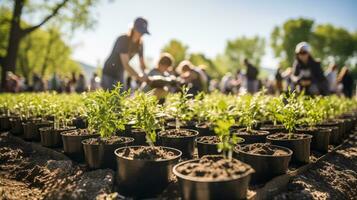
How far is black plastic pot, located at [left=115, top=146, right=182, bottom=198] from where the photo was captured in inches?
117

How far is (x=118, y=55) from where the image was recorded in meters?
5.77

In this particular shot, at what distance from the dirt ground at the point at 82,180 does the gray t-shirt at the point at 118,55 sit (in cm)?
192

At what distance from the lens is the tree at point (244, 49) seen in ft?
273

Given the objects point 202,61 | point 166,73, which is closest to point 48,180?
point 166,73

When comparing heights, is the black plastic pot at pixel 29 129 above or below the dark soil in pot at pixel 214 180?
above

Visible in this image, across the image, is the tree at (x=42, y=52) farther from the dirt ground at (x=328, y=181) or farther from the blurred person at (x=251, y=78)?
the dirt ground at (x=328, y=181)

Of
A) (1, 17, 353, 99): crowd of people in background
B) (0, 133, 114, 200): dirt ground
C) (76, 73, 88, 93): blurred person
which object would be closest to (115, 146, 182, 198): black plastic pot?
(0, 133, 114, 200): dirt ground

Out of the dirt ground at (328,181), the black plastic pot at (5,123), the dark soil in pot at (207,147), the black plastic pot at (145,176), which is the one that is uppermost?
the black plastic pot at (5,123)

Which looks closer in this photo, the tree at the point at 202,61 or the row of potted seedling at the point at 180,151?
the row of potted seedling at the point at 180,151

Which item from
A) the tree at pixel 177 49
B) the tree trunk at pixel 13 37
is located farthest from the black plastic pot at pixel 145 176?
the tree at pixel 177 49

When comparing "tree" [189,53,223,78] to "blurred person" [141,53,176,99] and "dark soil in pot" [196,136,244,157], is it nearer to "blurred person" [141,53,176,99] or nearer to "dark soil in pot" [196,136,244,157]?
"blurred person" [141,53,176,99]

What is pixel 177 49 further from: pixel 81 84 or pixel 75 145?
pixel 75 145

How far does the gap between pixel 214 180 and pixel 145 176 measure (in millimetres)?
848

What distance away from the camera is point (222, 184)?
241 centimetres
